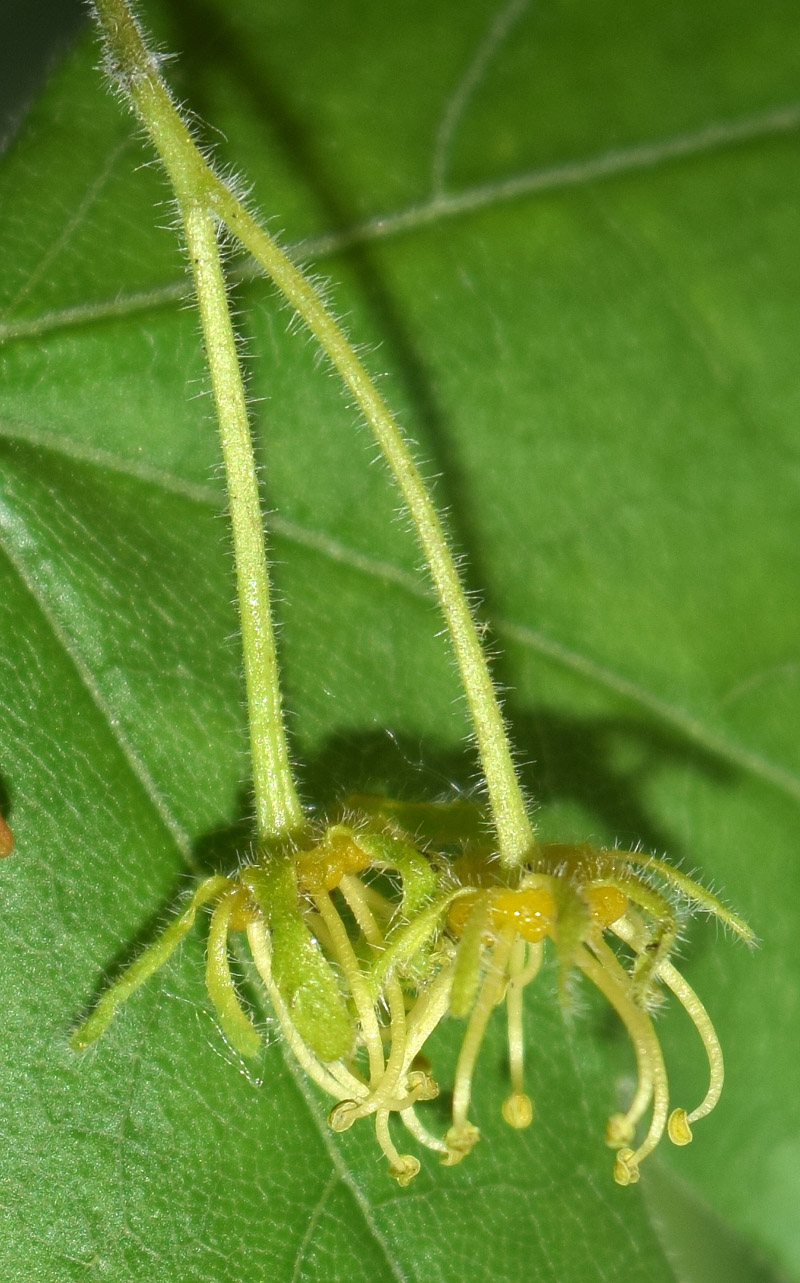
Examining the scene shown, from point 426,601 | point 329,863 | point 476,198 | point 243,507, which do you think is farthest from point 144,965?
point 476,198

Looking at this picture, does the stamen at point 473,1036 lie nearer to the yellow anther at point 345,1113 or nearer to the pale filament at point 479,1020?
the pale filament at point 479,1020

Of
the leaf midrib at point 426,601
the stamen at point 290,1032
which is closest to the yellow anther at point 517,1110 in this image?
the stamen at point 290,1032

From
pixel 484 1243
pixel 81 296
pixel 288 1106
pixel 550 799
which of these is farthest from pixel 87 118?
pixel 484 1243

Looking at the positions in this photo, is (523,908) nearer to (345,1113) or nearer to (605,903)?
(605,903)

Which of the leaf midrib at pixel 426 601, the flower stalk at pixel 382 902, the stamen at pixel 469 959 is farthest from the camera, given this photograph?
the leaf midrib at pixel 426 601

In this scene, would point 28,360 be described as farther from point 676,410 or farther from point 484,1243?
point 484,1243

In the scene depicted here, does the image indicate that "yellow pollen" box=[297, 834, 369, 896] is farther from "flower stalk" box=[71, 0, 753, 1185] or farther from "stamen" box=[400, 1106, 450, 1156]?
"stamen" box=[400, 1106, 450, 1156]


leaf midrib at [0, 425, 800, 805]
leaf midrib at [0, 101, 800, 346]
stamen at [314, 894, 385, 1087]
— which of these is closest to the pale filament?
stamen at [314, 894, 385, 1087]
